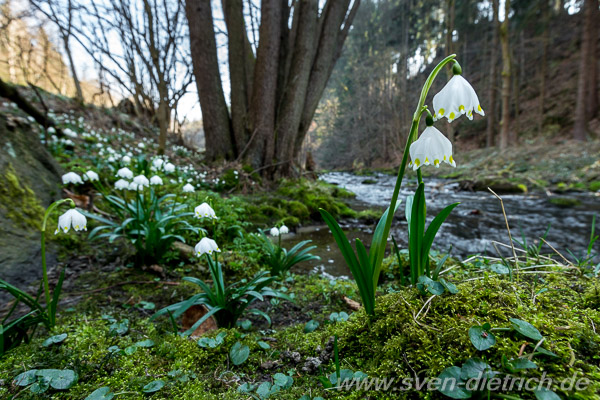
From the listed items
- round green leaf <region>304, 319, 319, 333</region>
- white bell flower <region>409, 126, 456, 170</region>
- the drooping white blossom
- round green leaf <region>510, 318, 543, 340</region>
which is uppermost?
the drooping white blossom

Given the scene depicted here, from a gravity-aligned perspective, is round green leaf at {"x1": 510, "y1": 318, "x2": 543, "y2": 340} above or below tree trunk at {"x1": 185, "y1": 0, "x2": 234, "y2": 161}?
below

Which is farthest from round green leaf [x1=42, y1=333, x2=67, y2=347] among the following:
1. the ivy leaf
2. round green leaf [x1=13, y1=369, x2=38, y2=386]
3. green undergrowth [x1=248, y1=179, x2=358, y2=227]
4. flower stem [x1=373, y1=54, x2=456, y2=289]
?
green undergrowth [x1=248, y1=179, x2=358, y2=227]

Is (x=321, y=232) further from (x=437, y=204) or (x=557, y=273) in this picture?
(x=437, y=204)

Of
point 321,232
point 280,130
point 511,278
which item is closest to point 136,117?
point 280,130

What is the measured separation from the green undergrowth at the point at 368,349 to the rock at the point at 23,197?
85 cm

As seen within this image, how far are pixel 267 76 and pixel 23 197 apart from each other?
4960mm

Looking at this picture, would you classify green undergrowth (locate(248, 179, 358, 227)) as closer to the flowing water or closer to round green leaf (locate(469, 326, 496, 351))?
the flowing water

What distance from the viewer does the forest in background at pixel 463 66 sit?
50.4ft

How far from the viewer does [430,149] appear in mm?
990

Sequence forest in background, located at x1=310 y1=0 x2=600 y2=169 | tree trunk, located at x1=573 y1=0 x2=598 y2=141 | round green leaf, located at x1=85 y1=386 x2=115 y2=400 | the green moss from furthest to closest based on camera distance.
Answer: forest in background, located at x1=310 y1=0 x2=600 y2=169 < tree trunk, located at x1=573 y1=0 x2=598 y2=141 < the green moss < round green leaf, located at x1=85 y1=386 x2=115 y2=400

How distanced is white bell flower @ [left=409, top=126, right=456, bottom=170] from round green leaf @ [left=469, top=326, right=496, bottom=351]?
Answer: 55 cm

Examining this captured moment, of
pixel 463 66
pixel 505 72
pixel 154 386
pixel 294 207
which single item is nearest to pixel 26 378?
pixel 154 386

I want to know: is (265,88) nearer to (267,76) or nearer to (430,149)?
(267,76)

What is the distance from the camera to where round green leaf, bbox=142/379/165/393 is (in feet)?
3.10
